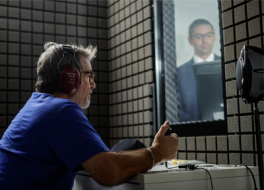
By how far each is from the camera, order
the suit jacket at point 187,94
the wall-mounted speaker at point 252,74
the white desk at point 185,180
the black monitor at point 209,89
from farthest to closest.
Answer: the suit jacket at point 187,94
the black monitor at point 209,89
the wall-mounted speaker at point 252,74
the white desk at point 185,180

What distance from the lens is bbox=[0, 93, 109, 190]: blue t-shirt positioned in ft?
3.79

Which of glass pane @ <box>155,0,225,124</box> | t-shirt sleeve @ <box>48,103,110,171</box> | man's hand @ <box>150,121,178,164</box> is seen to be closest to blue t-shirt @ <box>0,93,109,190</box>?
t-shirt sleeve @ <box>48,103,110,171</box>

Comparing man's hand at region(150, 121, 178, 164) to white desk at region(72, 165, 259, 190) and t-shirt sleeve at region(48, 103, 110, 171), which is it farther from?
t-shirt sleeve at region(48, 103, 110, 171)

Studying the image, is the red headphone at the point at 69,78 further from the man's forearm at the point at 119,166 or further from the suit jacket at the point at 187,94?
the suit jacket at the point at 187,94

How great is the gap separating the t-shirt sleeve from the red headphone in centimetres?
24

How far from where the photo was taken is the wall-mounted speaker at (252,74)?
1.38m

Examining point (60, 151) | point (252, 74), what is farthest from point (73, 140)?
point (252, 74)

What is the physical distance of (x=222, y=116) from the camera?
7.18ft

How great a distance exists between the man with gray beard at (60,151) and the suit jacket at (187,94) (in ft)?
3.59

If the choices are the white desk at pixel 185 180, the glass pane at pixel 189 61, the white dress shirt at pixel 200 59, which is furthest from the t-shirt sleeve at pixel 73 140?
the white dress shirt at pixel 200 59

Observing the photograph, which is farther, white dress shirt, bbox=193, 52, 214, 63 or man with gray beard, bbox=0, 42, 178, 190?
white dress shirt, bbox=193, 52, 214, 63

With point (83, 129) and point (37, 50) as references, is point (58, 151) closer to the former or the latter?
point (83, 129)

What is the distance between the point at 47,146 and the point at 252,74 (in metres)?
0.93

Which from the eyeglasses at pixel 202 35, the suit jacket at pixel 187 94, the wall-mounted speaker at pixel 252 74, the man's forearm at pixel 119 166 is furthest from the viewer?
the suit jacket at pixel 187 94
